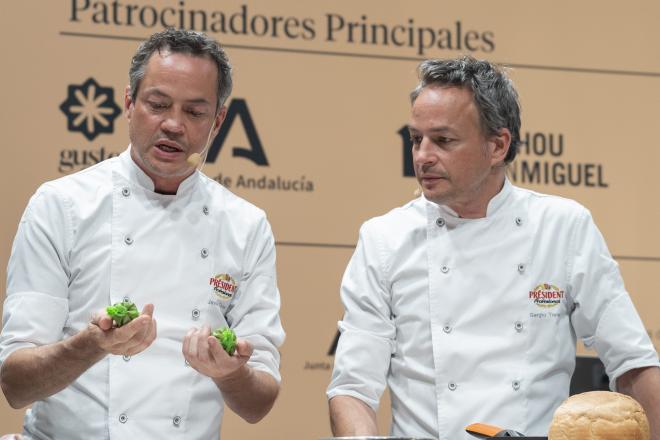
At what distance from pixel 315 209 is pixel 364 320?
1171mm

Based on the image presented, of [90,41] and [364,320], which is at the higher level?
[90,41]

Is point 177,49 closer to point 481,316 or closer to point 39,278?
point 39,278

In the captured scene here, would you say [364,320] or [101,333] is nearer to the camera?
[101,333]

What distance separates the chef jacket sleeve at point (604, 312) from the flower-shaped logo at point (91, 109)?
1.61 metres

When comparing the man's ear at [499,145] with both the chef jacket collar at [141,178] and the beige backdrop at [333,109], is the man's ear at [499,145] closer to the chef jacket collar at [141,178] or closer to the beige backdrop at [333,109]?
the chef jacket collar at [141,178]

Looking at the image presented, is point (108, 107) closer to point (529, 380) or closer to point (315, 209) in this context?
point (315, 209)

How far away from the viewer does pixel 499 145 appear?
2.56 metres

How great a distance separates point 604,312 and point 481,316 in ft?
0.89

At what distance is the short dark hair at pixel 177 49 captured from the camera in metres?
2.41

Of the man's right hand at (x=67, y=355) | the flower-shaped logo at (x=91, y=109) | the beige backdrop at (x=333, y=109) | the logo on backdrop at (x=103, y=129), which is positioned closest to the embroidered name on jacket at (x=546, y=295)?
the man's right hand at (x=67, y=355)

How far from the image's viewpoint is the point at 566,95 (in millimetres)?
3799

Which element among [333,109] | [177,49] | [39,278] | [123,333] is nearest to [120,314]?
[123,333]

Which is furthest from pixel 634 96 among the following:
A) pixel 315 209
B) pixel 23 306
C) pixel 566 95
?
pixel 23 306

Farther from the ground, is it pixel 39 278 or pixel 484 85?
pixel 484 85
